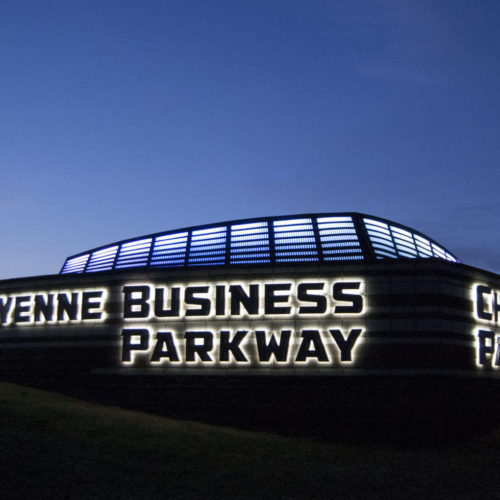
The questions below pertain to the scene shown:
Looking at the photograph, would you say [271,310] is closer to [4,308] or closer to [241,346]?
[241,346]

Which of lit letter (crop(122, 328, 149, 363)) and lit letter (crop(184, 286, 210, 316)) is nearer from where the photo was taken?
lit letter (crop(184, 286, 210, 316))

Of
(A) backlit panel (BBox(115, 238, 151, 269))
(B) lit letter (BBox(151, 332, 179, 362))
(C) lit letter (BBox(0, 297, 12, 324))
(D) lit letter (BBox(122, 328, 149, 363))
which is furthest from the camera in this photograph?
(A) backlit panel (BBox(115, 238, 151, 269))

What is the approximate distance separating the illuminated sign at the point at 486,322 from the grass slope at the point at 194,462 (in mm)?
3393

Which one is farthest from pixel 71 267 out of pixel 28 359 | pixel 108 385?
pixel 108 385

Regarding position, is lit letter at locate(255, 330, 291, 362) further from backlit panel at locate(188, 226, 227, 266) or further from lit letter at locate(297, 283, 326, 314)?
backlit panel at locate(188, 226, 227, 266)

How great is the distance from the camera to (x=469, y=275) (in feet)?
86.9

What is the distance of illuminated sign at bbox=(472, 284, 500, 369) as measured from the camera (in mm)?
26391

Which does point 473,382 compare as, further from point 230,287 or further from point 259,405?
point 230,287

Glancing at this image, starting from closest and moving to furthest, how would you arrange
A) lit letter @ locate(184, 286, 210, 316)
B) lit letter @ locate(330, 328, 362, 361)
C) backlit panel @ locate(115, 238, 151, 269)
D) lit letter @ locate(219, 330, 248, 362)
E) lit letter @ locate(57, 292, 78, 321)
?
lit letter @ locate(330, 328, 362, 361) < lit letter @ locate(219, 330, 248, 362) < lit letter @ locate(184, 286, 210, 316) < lit letter @ locate(57, 292, 78, 321) < backlit panel @ locate(115, 238, 151, 269)

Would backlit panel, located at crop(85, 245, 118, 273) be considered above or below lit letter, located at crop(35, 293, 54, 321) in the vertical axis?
above

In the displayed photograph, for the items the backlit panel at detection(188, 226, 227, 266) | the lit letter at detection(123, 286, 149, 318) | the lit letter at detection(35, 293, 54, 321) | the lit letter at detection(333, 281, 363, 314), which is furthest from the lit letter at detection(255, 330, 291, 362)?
the lit letter at detection(35, 293, 54, 321)

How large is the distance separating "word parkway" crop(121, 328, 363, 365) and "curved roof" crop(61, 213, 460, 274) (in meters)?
3.05

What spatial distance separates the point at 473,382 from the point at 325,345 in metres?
6.04

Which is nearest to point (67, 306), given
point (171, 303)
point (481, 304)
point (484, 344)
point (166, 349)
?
point (171, 303)
